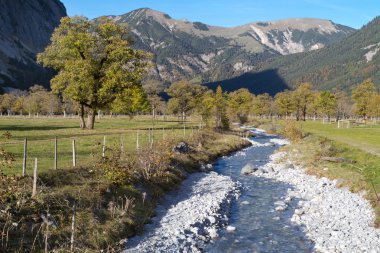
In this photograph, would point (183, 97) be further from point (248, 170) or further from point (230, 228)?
point (230, 228)

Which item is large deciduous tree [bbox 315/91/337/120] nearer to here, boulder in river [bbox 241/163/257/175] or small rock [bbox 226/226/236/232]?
boulder in river [bbox 241/163/257/175]

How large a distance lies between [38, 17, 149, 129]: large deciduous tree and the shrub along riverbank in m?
28.0

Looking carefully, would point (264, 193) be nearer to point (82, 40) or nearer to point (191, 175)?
point (191, 175)

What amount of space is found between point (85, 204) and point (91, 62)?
4092 centimetres

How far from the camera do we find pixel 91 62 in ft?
188

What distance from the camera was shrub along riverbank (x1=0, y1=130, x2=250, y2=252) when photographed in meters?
15.1

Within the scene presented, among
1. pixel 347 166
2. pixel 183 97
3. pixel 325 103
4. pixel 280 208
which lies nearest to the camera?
pixel 280 208

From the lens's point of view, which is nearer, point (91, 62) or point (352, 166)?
point (352, 166)

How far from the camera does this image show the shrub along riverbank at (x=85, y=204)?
15109 millimetres

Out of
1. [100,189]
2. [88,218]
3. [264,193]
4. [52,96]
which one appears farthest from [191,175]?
[52,96]

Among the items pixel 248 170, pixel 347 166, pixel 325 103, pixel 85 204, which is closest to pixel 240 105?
pixel 325 103

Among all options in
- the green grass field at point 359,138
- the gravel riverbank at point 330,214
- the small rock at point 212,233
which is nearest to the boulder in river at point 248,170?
the gravel riverbank at point 330,214

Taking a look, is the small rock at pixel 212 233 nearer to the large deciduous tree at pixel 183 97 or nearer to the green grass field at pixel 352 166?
the green grass field at pixel 352 166

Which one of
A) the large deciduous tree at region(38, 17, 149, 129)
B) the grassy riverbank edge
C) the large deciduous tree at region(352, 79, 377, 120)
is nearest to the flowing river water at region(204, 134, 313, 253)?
the grassy riverbank edge
